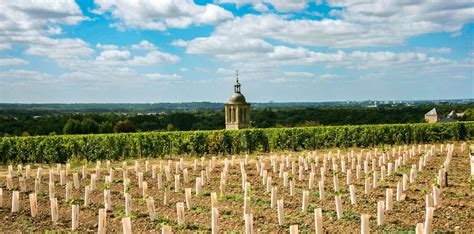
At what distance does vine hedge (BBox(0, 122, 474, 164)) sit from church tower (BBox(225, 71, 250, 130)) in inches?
150

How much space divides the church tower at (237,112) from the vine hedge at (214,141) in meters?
3.80

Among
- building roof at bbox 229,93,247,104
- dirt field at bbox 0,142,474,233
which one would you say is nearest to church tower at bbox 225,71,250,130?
building roof at bbox 229,93,247,104

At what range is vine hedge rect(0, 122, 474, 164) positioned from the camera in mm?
27422

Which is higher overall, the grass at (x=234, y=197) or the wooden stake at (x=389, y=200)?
the wooden stake at (x=389, y=200)

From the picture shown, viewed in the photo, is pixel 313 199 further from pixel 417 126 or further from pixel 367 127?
pixel 417 126

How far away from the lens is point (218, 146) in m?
30.3

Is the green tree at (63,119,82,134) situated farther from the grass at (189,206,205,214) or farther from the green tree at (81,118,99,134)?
the grass at (189,206,205,214)

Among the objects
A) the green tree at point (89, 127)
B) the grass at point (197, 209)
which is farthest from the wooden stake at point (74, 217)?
the green tree at point (89, 127)

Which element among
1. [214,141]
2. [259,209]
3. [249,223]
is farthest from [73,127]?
[249,223]

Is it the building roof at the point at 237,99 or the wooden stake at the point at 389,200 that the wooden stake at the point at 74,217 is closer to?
the wooden stake at the point at 389,200

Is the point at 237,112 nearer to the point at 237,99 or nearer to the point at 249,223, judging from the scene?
the point at 237,99

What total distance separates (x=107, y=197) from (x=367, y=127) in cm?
2356

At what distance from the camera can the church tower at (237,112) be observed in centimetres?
3497

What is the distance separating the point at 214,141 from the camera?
30141mm
